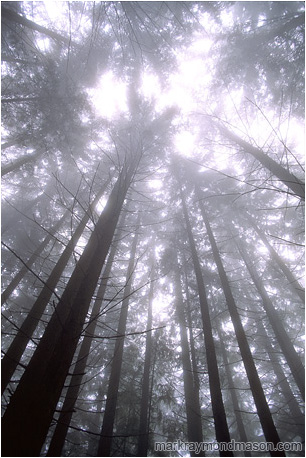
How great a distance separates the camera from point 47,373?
179 cm

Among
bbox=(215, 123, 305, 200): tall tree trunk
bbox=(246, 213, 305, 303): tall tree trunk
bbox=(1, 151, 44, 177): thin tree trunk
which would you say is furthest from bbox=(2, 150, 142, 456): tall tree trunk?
bbox=(246, 213, 305, 303): tall tree trunk

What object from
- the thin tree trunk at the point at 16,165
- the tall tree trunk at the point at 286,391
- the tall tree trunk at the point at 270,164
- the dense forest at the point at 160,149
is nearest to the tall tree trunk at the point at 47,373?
the dense forest at the point at 160,149

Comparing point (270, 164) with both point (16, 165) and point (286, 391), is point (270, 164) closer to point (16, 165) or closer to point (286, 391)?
point (16, 165)

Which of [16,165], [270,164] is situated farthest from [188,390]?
[16,165]

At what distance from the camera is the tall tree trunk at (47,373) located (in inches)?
60.2

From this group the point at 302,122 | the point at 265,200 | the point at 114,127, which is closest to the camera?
the point at 302,122

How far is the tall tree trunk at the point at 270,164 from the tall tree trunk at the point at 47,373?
14.5 ft

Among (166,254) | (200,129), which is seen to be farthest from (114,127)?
(166,254)

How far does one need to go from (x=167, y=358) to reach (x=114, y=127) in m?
12.4

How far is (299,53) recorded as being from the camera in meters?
8.30

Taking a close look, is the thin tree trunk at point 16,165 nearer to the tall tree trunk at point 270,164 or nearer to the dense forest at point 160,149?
the dense forest at point 160,149

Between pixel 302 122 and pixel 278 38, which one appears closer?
pixel 278 38

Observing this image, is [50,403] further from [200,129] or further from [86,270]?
[200,129]

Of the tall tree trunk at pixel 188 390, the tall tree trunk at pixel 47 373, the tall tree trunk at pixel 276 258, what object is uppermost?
the tall tree trunk at pixel 276 258
